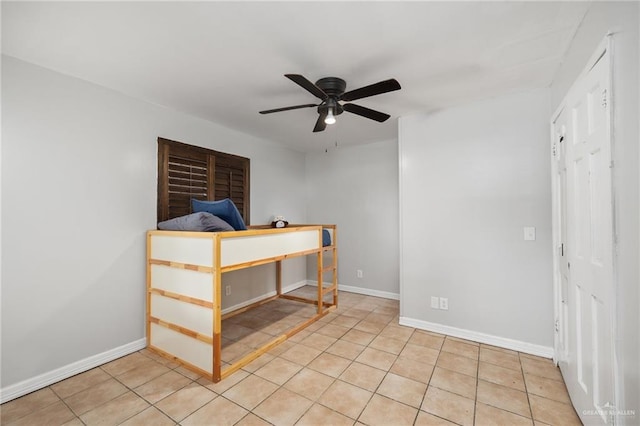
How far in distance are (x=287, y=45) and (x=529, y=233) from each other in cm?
266

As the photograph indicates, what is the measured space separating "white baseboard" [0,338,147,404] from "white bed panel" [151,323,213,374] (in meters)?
0.20

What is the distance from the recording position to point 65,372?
2.17 meters

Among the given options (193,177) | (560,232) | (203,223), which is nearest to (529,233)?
(560,232)

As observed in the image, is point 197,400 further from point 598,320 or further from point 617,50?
point 617,50

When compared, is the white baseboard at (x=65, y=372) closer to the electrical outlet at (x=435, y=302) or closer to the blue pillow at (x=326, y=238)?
the blue pillow at (x=326, y=238)

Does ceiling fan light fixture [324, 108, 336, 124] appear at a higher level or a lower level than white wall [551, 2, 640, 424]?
higher

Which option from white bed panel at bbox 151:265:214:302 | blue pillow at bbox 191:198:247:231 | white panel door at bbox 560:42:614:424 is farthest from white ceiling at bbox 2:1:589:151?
white bed panel at bbox 151:265:214:302

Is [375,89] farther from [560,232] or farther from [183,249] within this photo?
[183,249]

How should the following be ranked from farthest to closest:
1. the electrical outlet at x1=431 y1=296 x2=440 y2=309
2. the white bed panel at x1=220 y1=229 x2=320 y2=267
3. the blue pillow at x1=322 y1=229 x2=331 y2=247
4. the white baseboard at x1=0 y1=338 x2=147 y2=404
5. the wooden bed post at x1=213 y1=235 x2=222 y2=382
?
the blue pillow at x1=322 y1=229 x2=331 y2=247 → the electrical outlet at x1=431 y1=296 x2=440 y2=309 → the white bed panel at x1=220 y1=229 x2=320 y2=267 → the wooden bed post at x1=213 y1=235 x2=222 y2=382 → the white baseboard at x1=0 y1=338 x2=147 y2=404

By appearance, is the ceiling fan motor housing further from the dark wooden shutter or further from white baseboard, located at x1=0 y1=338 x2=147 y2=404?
white baseboard, located at x1=0 y1=338 x2=147 y2=404

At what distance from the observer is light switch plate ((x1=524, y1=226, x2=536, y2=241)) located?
2529 mm

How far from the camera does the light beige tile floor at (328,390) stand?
Answer: 174 cm

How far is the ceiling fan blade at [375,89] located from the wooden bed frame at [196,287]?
143 cm

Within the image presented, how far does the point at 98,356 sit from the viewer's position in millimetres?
2367
